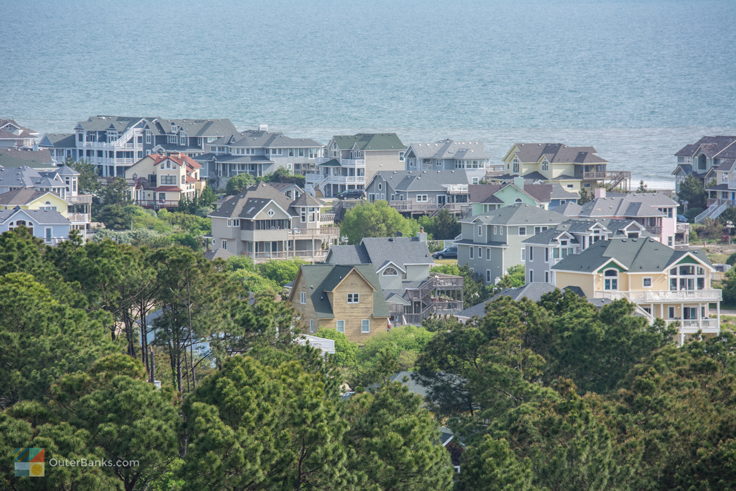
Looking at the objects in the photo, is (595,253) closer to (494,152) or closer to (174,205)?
(174,205)

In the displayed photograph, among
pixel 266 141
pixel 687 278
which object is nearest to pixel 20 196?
pixel 266 141

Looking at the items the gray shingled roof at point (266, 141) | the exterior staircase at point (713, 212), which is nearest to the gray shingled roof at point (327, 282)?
the exterior staircase at point (713, 212)

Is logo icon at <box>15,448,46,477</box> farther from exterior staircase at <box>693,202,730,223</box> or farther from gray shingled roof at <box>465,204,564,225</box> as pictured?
exterior staircase at <box>693,202,730,223</box>

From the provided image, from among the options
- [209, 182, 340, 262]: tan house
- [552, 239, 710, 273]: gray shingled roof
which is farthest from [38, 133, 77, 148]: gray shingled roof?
[552, 239, 710, 273]: gray shingled roof

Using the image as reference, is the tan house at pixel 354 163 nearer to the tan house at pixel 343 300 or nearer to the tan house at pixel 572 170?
the tan house at pixel 572 170

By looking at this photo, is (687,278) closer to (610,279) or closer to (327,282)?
(610,279)
